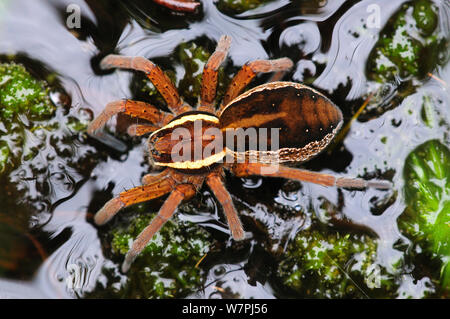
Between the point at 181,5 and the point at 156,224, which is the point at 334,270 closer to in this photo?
the point at 156,224

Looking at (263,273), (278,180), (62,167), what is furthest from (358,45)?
(62,167)

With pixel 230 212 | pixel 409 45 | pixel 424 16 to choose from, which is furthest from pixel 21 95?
pixel 424 16

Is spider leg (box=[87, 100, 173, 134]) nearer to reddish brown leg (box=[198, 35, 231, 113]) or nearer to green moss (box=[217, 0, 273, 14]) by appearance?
reddish brown leg (box=[198, 35, 231, 113])

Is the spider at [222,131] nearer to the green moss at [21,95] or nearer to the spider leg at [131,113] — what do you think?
the spider leg at [131,113]

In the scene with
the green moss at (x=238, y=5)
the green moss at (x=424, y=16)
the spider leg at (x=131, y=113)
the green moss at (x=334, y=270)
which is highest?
the green moss at (x=238, y=5)

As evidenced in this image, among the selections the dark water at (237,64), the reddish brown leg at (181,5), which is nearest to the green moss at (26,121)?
the dark water at (237,64)

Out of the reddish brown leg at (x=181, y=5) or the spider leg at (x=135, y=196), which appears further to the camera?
the reddish brown leg at (x=181, y=5)
